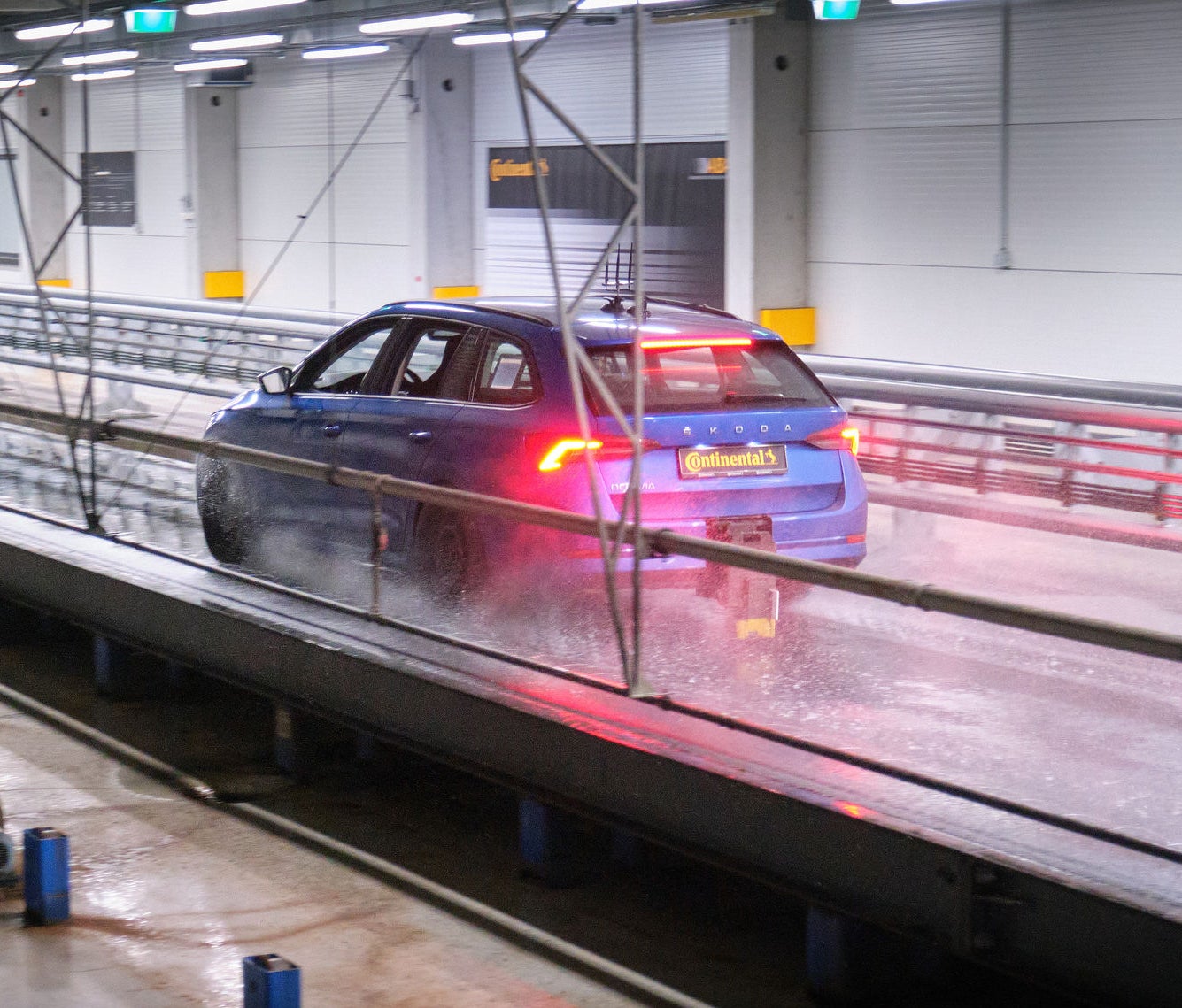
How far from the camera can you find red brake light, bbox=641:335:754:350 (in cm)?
711

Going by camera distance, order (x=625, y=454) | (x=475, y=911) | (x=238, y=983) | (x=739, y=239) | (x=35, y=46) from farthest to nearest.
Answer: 1. (x=35, y=46)
2. (x=739, y=239)
3. (x=625, y=454)
4. (x=475, y=911)
5. (x=238, y=983)

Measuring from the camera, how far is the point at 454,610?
6211mm

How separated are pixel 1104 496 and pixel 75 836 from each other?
6.58 m

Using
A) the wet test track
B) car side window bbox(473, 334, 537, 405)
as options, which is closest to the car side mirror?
car side window bbox(473, 334, 537, 405)

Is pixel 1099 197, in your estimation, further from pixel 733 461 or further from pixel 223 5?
pixel 733 461

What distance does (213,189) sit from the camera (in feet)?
97.3

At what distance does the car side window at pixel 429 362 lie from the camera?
7.59 m

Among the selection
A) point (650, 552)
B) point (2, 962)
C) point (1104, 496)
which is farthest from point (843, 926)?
point (1104, 496)

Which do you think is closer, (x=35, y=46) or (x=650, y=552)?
(x=650, y=552)

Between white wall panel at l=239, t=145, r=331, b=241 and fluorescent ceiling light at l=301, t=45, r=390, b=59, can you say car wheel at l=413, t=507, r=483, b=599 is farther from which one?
white wall panel at l=239, t=145, r=331, b=241

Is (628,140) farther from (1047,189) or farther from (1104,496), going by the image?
(1104,496)

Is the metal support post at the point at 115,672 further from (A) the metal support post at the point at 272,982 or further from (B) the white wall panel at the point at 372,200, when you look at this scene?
(B) the white wall panel at the point at 372,200

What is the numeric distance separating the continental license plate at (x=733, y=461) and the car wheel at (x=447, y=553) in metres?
1.12

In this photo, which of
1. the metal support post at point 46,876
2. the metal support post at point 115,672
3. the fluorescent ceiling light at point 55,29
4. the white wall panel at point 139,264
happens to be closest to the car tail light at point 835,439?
the metal support post at point 46,876
